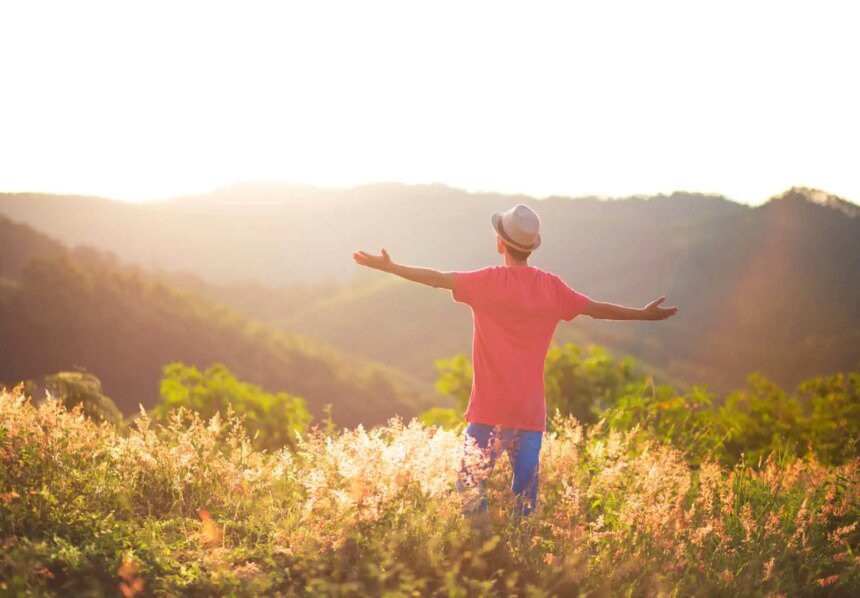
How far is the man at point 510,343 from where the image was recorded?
3.97 m

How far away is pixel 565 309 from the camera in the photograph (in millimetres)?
4168

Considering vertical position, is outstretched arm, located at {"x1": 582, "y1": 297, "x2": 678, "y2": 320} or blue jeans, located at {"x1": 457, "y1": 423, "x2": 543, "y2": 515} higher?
outstretched arm, located at {"x1": 582, "y1": 297, "x2": 678, "y2": 320}

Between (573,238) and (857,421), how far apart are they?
66925 millimetres

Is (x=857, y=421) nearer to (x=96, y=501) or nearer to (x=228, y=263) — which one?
(x=96, y=501)

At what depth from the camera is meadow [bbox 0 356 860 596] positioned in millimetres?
3258

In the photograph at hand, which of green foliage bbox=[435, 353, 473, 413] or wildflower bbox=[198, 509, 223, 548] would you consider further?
green foliage bbox=[435, 353, 473, 413]

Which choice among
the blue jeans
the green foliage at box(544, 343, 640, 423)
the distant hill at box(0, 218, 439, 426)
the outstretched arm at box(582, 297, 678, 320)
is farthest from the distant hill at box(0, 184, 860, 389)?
the blue jeans

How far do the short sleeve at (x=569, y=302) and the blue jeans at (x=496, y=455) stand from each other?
74 centimetres

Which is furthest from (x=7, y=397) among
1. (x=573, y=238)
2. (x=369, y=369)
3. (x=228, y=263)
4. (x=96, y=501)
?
(x=228, y=263)

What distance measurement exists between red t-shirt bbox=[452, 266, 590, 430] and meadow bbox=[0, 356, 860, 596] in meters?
0.42

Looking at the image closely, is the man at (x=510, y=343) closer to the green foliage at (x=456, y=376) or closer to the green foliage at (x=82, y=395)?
the green foliage at (x=82, y=395)

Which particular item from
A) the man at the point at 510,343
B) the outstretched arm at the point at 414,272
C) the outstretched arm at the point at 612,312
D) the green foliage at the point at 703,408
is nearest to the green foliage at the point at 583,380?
the green foliage at the point at 703,408

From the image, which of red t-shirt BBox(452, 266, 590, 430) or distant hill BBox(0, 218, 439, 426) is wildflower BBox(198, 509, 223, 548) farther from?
distant hill BBox(0, 218, 439, 426)

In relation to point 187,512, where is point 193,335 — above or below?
below
